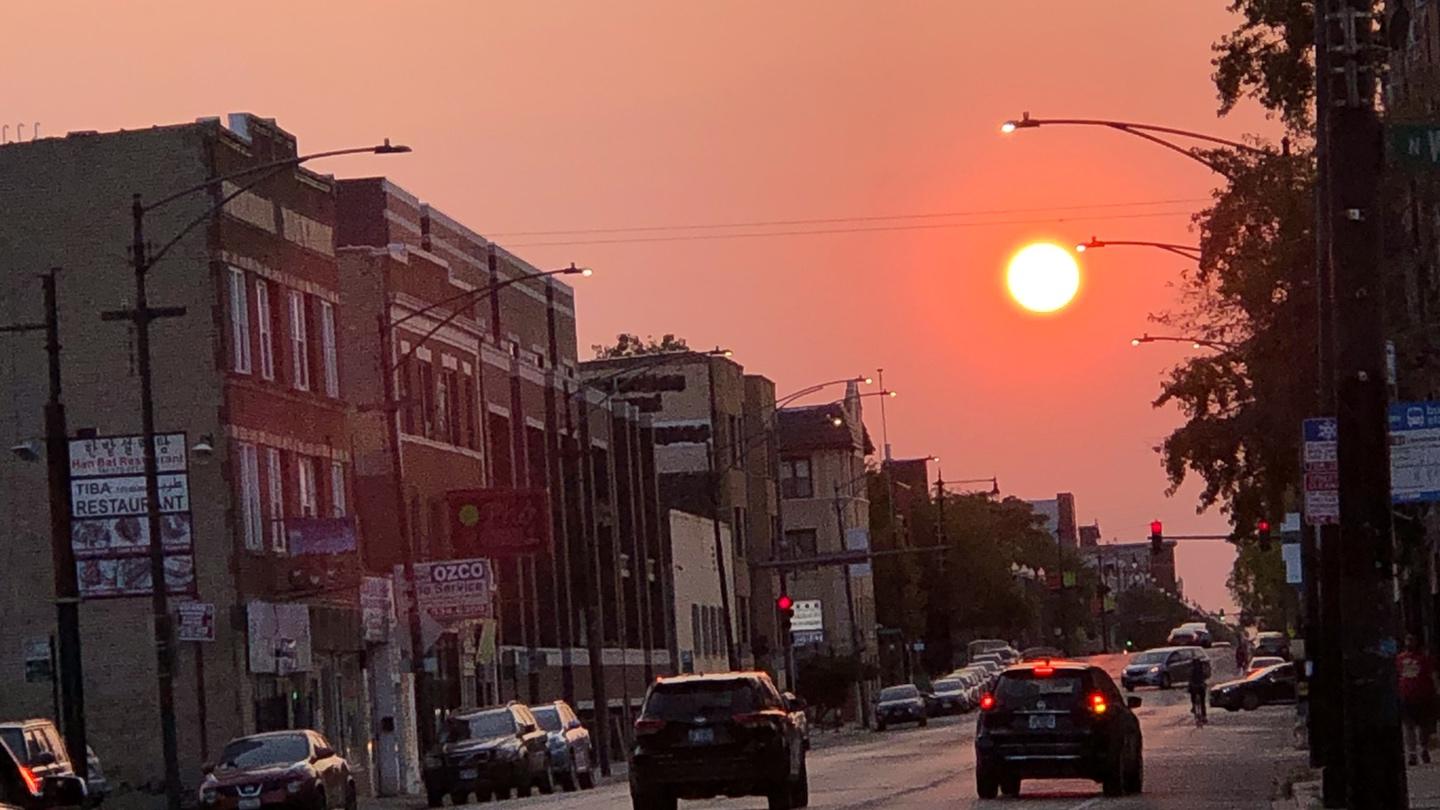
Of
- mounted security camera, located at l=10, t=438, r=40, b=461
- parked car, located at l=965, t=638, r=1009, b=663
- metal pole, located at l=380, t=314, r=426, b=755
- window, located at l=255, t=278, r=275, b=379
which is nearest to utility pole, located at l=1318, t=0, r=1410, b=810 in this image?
metal pole, located at l=380, t=314, r=426, b=755

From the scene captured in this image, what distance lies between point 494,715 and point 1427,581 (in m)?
22.6

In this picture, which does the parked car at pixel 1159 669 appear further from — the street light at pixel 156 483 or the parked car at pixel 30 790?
the parked car at pixel 30 790

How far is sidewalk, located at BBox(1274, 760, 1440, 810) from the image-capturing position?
3120 cm

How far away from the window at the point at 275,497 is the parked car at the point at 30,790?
132ft

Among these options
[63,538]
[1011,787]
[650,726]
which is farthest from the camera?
[63,538]

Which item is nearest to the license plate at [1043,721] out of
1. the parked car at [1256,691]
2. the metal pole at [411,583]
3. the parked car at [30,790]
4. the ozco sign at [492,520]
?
the metal pole at [411,583]

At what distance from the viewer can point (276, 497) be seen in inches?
2287

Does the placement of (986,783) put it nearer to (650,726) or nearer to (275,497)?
(650,726)

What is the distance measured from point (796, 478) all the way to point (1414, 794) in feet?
366

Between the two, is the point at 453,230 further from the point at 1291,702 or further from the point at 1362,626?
the point at 1362,626

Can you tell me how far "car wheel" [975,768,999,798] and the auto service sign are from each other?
21138 millimetres

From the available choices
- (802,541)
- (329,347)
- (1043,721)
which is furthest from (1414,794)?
(802,541)

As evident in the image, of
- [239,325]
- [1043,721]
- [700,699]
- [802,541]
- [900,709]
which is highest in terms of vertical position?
[239,325]

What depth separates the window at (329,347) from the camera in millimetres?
62084
